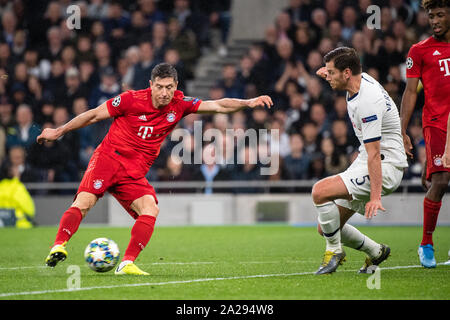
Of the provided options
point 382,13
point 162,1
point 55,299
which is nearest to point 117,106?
point 55,299

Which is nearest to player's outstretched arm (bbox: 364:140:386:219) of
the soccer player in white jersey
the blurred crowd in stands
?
the soccer player in white jersey

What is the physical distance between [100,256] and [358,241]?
2262 millimetres

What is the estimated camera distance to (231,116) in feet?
53.7

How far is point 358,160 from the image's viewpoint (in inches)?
279

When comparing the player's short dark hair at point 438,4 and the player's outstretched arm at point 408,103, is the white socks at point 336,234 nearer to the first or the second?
the player's outstretched arm at point 408,103

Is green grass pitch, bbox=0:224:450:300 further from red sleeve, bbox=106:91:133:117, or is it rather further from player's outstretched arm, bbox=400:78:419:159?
red sleeve, bbox=106:91:133:117

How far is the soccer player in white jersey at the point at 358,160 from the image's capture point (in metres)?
6.67

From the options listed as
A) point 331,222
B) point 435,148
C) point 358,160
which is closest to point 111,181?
point 331,222

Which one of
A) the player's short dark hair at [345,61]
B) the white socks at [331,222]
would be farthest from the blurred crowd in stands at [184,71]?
the player's short dark hair at [345,61]

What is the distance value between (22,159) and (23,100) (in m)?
2.36

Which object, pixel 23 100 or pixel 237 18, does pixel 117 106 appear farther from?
pixel 237 18

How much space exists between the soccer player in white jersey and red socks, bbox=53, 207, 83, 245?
213 cm

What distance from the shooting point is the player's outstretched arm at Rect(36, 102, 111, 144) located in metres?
7.39

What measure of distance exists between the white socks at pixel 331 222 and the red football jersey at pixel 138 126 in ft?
5.73
